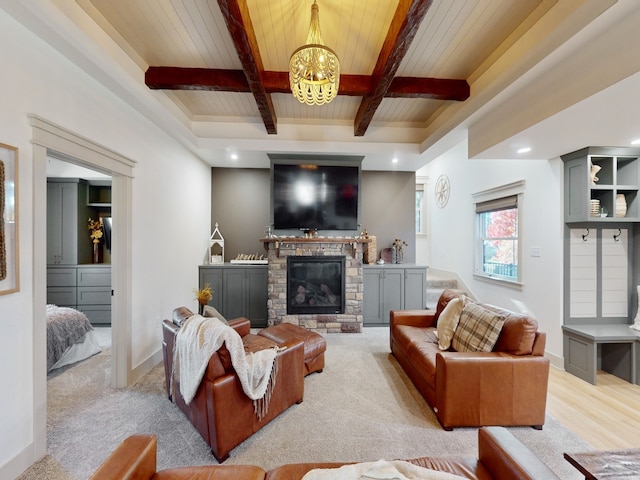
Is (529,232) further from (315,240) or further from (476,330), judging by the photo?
(315,240)

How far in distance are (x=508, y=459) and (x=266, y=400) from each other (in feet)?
4.96

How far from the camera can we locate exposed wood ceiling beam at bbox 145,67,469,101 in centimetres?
261

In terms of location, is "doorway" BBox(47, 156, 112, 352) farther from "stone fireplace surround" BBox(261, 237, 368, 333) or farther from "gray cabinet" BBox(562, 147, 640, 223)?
"gray cabinet" BBox(562, 147, 640, 223)

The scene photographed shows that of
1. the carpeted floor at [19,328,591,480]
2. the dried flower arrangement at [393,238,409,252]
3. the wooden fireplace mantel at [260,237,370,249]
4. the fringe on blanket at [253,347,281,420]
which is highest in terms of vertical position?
the wooden fireplace mantel at [260,237,370,249]

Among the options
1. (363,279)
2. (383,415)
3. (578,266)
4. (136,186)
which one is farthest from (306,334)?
(578,266)

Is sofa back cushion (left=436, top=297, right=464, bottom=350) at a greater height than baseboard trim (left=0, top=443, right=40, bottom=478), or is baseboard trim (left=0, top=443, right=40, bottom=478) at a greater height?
sofa back cushion (left=436, top=297, right=464, bottom=350)

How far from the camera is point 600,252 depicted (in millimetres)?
3068

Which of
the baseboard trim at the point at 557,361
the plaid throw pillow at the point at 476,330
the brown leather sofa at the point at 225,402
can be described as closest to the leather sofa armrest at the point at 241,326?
the brown leather sofa at the point at 225,402

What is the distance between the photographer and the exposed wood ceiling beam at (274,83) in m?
2.61

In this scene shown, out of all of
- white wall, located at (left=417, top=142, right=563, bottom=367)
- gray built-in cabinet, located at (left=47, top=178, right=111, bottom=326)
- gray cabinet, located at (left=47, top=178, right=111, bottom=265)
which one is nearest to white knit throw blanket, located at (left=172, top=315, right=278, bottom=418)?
gray built-in cabinet, located at (left=47, top=178, right=111, bottom=326)

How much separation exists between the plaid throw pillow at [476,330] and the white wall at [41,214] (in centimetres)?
324

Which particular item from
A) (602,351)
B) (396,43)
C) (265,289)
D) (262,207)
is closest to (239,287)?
(265,289)

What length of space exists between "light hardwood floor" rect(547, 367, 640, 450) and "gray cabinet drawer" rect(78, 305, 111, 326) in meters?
5.76

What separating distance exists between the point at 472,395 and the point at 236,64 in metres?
3.60
